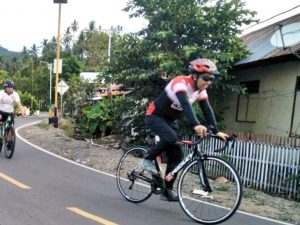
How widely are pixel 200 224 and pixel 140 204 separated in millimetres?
1339

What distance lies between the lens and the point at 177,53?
47.5ft

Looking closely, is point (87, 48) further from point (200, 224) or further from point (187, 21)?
point (200, 224)

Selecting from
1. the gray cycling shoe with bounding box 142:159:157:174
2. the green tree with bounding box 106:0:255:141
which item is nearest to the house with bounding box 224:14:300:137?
the green tree with bounding box 106:0:255:141

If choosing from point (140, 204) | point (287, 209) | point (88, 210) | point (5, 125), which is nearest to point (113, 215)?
point (88, 210)

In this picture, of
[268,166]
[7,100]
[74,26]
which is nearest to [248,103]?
[268,166]

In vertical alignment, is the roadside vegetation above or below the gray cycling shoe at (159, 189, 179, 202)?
above

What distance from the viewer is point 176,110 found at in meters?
6.30

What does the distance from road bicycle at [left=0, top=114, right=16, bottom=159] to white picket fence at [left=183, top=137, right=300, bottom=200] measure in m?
4.11

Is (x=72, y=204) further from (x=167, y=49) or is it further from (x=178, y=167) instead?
(x=167, y=49)

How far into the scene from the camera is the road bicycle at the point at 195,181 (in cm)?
588

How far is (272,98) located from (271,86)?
37 centimetres

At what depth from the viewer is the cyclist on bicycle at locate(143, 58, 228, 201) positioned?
19.1 ft

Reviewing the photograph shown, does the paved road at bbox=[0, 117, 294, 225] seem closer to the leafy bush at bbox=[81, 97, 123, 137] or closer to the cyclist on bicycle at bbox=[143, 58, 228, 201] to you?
the cyclist on bicycle at bbox=[143, 58, 228, 201]

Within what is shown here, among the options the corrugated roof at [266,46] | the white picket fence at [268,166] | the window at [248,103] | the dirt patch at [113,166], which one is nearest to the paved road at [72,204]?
the dirt patch at [113,166]
